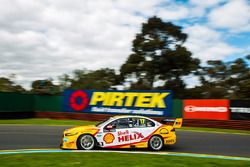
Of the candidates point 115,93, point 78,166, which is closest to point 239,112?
point 115,93

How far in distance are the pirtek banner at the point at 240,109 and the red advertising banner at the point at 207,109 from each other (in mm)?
406

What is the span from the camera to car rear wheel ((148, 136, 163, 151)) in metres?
12.4

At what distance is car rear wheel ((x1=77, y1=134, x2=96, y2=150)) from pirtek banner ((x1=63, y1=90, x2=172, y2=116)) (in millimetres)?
14627

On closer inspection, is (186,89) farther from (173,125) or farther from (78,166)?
(78,166)

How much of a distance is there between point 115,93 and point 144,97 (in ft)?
9.54

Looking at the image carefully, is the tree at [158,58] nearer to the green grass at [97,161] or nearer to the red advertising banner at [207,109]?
the red advertising banner at [207,109]

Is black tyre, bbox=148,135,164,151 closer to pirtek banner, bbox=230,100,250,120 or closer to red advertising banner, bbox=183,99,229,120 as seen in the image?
pirtek banner, bbox=230,100,250,120

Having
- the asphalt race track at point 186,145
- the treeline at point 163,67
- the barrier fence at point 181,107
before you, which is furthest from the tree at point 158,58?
the asphalt race track at point 186,145

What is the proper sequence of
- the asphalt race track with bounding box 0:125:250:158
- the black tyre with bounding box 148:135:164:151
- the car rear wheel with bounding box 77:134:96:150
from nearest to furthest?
the car rear wheel with bounding box 77:134:96:150 → the black tyre with bounding box 148:135:164:151 → the asphalt race track with bounding box 0:125:250:158

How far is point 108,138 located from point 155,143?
1.74m

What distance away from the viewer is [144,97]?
27.5m

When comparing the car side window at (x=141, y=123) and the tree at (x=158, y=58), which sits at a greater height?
the tree at (x=158, y=58)

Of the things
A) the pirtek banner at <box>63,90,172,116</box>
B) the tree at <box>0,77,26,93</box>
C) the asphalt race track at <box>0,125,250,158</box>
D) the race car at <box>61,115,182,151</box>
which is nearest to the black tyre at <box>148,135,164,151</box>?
the race car at <box>61,115,182,151</box>

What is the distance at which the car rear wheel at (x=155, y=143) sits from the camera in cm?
1235
